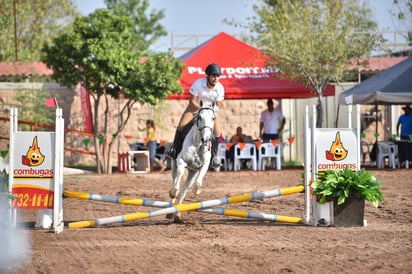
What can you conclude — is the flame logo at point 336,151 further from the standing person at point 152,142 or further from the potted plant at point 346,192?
the standing person at point 152,142

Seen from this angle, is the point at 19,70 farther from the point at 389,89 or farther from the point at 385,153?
the point at 389,89

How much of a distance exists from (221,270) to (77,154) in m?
21.9

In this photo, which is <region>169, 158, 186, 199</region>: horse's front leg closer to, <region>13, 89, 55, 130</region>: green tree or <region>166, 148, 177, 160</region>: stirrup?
<region>166, 148, 177, 160</region>: stirrup

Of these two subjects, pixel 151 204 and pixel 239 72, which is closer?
pixel 151 204

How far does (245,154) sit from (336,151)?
1399cm

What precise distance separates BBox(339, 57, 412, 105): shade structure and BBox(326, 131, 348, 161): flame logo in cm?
1214

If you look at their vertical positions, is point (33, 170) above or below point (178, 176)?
above

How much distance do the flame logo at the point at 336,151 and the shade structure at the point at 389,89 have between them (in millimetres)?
12138

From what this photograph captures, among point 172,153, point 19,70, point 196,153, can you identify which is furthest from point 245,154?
point 196,153

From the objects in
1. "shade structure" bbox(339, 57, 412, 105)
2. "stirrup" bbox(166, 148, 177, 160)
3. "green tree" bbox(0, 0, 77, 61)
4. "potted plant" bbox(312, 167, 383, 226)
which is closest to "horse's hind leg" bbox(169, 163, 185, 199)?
"stirrup" bbox(166, 148, 177, 160)

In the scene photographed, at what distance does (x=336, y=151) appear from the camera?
489 inches

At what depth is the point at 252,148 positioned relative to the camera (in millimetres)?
26344

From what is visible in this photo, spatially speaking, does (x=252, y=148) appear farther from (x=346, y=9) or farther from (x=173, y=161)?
(x=173, y=161)

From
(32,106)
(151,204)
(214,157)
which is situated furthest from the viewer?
(32,106)
